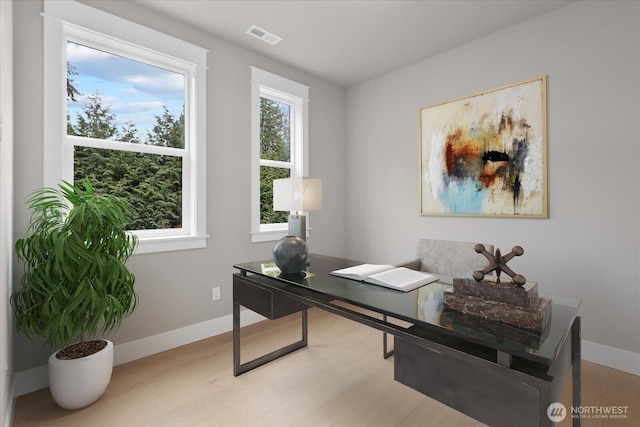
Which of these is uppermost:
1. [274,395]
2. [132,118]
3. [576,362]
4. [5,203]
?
[132,118]

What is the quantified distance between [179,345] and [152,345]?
21cm

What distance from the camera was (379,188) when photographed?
3.66m

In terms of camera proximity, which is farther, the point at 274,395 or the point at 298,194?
the point at 298,194

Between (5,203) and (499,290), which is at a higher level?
(5,203)

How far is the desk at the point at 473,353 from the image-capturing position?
896 mm

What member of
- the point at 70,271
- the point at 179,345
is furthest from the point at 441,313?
the point at 179,345

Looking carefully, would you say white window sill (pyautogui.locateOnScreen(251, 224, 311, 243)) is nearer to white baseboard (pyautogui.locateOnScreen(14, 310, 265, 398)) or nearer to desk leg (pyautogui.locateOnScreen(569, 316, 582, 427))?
white baseboard (pyautogui.locateOnScreen(14, 310, 265, 398))

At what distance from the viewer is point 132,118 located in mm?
2457

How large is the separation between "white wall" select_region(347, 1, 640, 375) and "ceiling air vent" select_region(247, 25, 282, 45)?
164 centimetres

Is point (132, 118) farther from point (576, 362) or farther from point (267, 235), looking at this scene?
point (576, 362)

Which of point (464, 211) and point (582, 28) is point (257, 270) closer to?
point (464, 211)

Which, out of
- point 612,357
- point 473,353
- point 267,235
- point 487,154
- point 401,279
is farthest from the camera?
point 267,235

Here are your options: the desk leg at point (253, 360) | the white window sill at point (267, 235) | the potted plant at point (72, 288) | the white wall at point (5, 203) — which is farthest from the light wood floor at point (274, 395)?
the white window sill at point (267, 235)

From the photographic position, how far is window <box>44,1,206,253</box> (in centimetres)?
207
